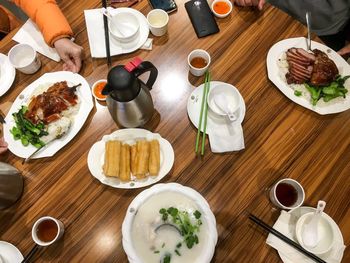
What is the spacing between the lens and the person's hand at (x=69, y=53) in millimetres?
1731

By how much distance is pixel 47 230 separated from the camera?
4.70 feet

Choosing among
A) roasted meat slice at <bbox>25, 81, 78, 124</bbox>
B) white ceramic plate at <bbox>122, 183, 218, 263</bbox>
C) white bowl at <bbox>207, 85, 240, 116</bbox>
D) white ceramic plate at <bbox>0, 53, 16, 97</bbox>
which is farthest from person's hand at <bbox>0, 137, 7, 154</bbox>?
white bowl at <bbox>207, 85, 240, 116</bbox>

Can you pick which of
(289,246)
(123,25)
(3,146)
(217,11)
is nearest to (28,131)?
(3,146)

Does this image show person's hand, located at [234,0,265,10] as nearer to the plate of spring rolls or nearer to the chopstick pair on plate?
the chopstick pair on plate

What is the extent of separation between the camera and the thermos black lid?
4.28 feet

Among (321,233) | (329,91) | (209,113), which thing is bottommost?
(321,233)

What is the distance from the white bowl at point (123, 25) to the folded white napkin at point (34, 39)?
0.36m

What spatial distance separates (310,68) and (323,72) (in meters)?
0.07

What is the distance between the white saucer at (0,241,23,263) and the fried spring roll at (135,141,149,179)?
2.06ft

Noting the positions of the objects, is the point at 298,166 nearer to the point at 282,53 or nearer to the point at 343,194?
the point at 343,194

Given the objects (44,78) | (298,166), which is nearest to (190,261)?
(298,166)

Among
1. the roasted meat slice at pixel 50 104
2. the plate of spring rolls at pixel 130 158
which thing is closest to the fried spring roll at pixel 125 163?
the plate of spring rolls at pixel 130 158

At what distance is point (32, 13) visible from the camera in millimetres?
1821

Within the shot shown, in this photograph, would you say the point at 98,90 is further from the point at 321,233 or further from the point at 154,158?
the point at 321,233
